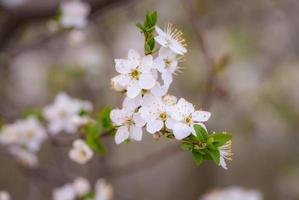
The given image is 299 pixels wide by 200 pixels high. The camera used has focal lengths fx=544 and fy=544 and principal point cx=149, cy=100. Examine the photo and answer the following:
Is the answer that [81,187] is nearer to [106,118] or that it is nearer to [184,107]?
[106,118]

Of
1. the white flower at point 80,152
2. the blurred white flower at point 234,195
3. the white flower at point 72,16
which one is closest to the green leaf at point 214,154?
the white flower at point 80,152

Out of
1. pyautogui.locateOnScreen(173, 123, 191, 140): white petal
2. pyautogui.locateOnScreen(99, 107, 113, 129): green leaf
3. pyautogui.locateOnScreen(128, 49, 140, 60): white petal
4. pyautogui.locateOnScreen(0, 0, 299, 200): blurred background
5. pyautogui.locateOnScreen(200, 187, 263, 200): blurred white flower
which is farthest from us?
pyautogui.locateOnScreen(0, 0, 299, 200): blurred background

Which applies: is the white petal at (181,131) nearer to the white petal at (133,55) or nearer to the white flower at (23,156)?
the white petal at (133,55)

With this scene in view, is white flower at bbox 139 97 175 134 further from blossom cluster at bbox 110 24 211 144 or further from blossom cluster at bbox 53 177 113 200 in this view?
blossom cluster at bbox 53 177 113 200

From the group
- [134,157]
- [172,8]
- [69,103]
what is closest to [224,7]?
[172,8]

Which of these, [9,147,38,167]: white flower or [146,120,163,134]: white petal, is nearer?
[146,120,163,134]: white petal

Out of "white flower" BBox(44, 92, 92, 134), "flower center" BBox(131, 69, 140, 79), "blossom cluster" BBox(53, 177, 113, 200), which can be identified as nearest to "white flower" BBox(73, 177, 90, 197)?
"blossom cluster" BBox(53, 177, 113, 200)
